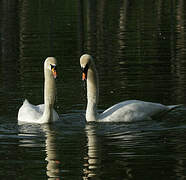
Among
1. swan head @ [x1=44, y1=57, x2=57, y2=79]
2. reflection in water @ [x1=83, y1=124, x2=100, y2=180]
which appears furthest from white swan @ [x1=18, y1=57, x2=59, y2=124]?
reflection in water @ [x1=83, y1=124, x2=100, y2=180]

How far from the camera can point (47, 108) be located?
1505cm

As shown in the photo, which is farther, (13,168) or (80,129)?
(80,129)

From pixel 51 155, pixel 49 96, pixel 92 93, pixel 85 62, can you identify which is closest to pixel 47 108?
pixel 49 96

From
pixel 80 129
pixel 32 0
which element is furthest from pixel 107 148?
pixel 32 0

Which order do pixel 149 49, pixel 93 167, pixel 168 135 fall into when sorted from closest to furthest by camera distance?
pixel 93 167
pixel 168 135
pixel 149 49

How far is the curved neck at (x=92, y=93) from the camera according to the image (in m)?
14.9

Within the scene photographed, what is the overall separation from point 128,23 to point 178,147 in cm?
2452

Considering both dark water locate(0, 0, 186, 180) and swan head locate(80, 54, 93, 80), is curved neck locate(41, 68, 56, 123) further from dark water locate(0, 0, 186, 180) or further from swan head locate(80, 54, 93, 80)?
swan head locate(80, 54, 93, 80)

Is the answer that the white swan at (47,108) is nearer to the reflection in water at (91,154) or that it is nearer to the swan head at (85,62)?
the swan head at (85,62)

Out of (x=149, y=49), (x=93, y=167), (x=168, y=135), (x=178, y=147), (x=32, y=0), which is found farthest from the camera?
(x=32, y=0)

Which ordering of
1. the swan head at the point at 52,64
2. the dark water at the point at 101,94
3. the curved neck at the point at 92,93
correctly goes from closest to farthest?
the dark water at the point at 101,94, the swan head at the point at 52,64, the curved neck at the point at 92,93

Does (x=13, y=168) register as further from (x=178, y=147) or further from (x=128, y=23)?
(x=128, y=23)

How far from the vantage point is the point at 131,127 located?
46.5 feet

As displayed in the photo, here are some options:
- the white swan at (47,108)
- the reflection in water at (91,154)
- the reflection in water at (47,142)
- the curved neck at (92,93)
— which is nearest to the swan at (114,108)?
the curved neck at (92,93)
